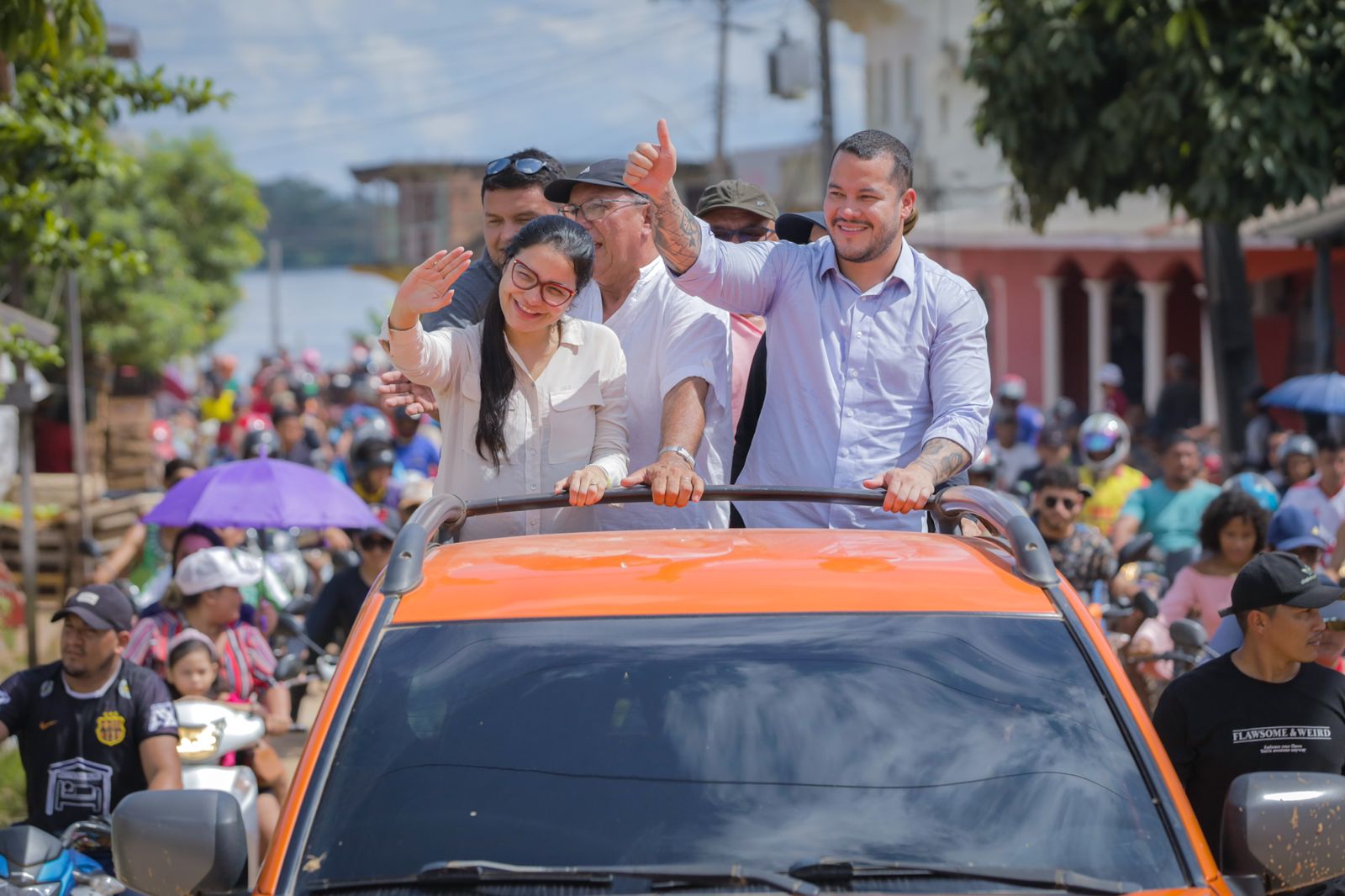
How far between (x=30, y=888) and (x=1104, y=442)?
7621 millimetres

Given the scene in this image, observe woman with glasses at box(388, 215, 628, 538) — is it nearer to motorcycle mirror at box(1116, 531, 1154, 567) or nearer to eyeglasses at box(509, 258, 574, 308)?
eyeglasses at box(509, 258, 574, 308)

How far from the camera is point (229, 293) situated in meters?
30.6

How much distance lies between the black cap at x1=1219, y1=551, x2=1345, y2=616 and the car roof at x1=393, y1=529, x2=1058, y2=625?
4.22 feet

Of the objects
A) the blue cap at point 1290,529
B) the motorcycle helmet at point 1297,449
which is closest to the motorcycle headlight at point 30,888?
the blue cap at point 1290,529

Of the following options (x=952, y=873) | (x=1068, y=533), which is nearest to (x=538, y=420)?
(x=952, y=873)

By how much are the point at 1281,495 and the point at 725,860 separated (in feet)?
31.6

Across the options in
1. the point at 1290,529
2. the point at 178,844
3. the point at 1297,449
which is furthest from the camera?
the point at 1297,449

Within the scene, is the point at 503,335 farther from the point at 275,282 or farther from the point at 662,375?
the point at 275,282

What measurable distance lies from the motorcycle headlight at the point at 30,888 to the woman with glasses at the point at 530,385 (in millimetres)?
1571

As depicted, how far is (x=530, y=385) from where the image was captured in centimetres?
468

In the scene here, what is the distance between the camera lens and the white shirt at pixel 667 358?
16.3 ft

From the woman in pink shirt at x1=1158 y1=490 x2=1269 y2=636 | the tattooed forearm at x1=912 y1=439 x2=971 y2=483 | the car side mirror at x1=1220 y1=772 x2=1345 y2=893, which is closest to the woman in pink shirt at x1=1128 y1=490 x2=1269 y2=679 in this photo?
the woman in pink shirt at x1=1158 y1=490 x2=1269 y2=636

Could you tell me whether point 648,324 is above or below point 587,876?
above

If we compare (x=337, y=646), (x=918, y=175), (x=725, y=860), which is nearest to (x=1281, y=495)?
(x=337, y=646)
